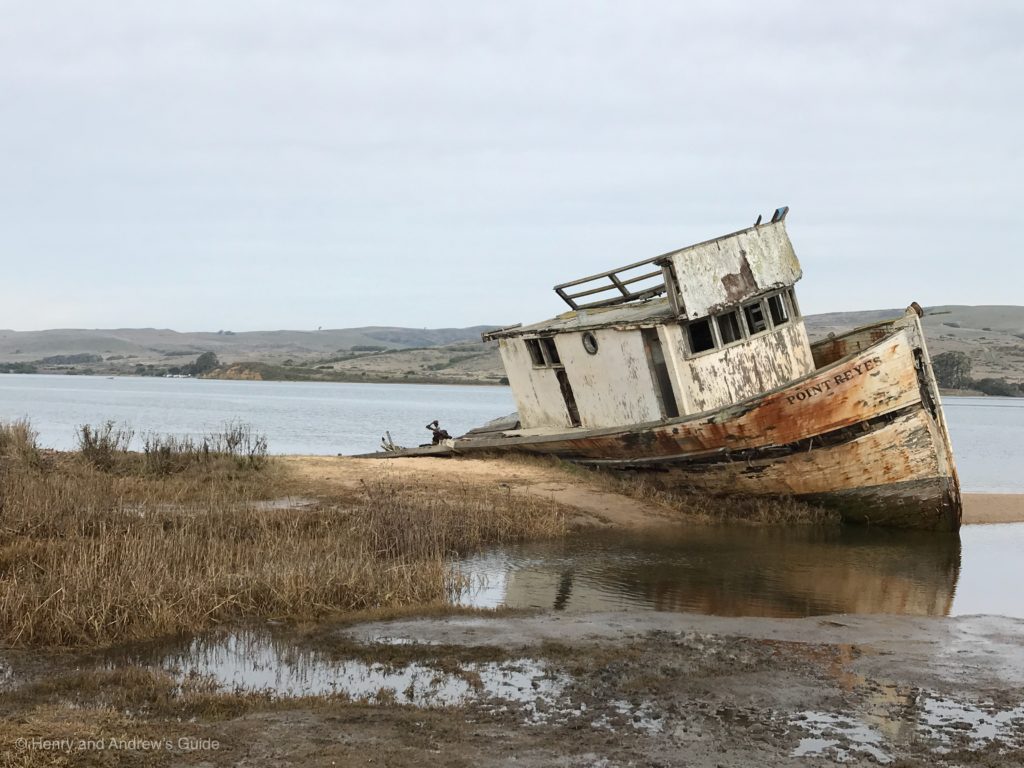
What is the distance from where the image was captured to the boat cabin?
52.0ft

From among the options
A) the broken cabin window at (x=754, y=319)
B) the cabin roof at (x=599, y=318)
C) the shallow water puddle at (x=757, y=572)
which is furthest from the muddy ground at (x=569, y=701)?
the broken cabin window at (x=754, y=319)

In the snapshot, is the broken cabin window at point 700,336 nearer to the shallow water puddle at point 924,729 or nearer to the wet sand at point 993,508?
the wet sand at point 993,508

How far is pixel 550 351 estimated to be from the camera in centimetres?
1886

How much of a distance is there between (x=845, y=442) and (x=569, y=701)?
32.4 feet

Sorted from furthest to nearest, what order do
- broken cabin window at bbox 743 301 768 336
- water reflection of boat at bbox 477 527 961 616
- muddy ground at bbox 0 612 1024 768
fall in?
broken cabin window at bbox 743 301 768 336, water reflection of boat at bbox 477 527 961 616, muddy ground at bbox 0 612 1024 768

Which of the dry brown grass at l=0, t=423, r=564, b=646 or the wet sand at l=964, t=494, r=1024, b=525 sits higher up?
the dry brown grass at l=0, t=423, r=564, b=646

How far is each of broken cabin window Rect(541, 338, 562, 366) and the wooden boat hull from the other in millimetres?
2722

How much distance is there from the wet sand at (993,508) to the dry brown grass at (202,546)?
7998 millimetres

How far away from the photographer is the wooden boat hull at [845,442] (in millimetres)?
14883

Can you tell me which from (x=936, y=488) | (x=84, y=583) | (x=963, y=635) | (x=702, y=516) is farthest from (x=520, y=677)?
(x=936, y=488)

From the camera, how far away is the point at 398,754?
5.45 meters

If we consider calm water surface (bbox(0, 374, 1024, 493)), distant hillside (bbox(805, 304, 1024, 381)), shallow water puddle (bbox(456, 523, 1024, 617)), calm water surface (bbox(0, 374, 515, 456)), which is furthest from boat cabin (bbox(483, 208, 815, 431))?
distant hillside (bbox(805, 304, 1024, 381))

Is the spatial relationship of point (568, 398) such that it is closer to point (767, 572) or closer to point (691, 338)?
point (691, 338)

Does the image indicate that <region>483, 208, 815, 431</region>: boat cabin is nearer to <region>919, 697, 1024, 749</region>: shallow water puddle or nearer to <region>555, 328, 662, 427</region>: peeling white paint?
<region>555, 328, 662, 427</region>: peeling white paint
